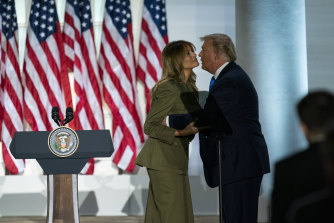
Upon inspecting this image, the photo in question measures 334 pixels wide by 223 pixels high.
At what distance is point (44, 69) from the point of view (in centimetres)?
730

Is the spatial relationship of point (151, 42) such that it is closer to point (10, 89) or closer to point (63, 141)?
point (10, 89)

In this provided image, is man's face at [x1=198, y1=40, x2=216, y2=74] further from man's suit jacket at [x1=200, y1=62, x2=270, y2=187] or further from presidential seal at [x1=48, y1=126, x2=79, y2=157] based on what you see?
presidential seal at [x1=48, y1=126, x2=79, y2=157]

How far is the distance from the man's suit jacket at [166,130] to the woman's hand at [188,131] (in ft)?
0.16

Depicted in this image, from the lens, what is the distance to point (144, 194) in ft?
24.0

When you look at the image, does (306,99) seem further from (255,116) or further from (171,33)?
(171,33)

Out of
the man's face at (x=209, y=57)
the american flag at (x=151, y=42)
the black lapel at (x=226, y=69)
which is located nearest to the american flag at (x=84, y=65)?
the american flag at (x=151, y=42)

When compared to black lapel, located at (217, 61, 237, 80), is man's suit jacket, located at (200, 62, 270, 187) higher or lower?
lower

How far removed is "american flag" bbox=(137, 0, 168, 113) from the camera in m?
7.41

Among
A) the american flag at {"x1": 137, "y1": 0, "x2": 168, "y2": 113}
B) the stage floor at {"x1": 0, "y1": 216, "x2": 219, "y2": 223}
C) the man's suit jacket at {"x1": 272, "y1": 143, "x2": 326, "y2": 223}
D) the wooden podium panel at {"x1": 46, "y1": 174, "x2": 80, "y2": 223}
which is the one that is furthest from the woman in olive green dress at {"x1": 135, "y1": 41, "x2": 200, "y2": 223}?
the american flag at {"x1": 137, "y1": 0, "x2": 168, "y2": 113}

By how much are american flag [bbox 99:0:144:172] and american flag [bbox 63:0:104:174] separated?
0.15 metres

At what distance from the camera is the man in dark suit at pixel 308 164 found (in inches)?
54.5

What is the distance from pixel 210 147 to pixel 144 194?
13.0 feet

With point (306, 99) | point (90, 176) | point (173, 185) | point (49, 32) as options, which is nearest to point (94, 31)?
point (49, 32)

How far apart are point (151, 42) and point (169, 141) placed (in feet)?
12.6
